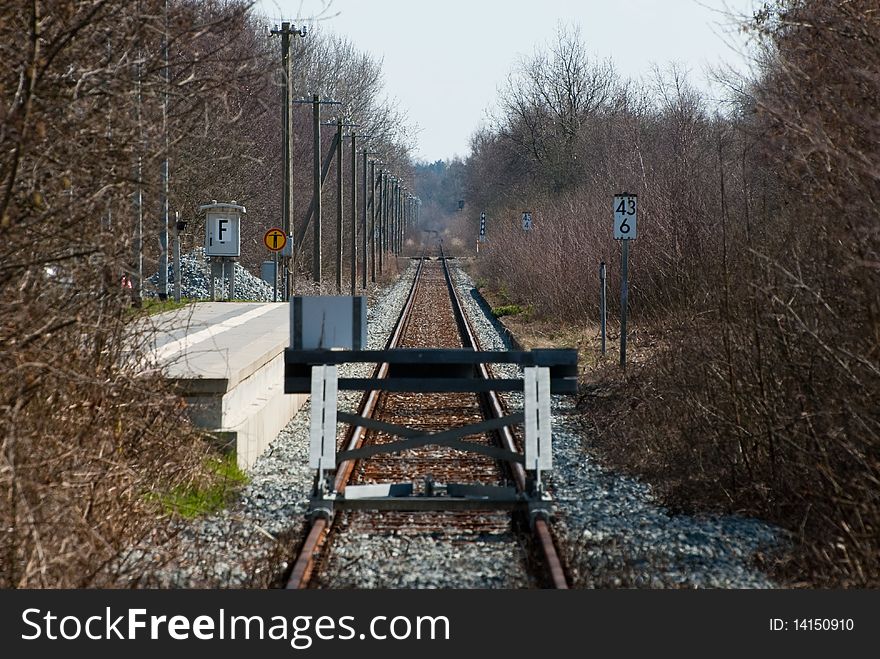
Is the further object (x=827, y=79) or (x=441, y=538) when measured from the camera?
(x=827, y=79)

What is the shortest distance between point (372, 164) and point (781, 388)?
50016 millimetres

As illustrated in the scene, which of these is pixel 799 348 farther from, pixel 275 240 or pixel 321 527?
pixel 275 240

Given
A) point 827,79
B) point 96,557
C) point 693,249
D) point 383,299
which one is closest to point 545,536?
point 96,557

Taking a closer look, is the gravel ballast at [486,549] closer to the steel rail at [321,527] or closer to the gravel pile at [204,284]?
the steel rail at [321,527]

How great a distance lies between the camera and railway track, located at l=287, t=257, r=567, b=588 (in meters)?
8.01

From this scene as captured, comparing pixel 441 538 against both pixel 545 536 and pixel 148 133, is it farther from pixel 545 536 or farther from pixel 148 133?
pixel 148 133

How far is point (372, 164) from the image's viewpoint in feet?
192

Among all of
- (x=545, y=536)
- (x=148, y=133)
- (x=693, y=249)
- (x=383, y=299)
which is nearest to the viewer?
(x=148, y=133)

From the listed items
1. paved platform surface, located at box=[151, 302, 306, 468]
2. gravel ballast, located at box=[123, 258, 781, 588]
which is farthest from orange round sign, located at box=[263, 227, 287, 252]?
gravel ballast, located at box=[123, 258, 781, 588]

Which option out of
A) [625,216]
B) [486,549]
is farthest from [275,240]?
[486,549]

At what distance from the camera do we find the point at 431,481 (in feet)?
32.2

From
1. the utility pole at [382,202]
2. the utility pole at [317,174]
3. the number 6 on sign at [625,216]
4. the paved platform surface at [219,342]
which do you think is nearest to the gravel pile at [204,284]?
the utility pole at [317,174]

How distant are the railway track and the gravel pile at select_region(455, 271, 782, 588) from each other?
0.28 metres

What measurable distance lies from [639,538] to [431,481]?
1863mm
